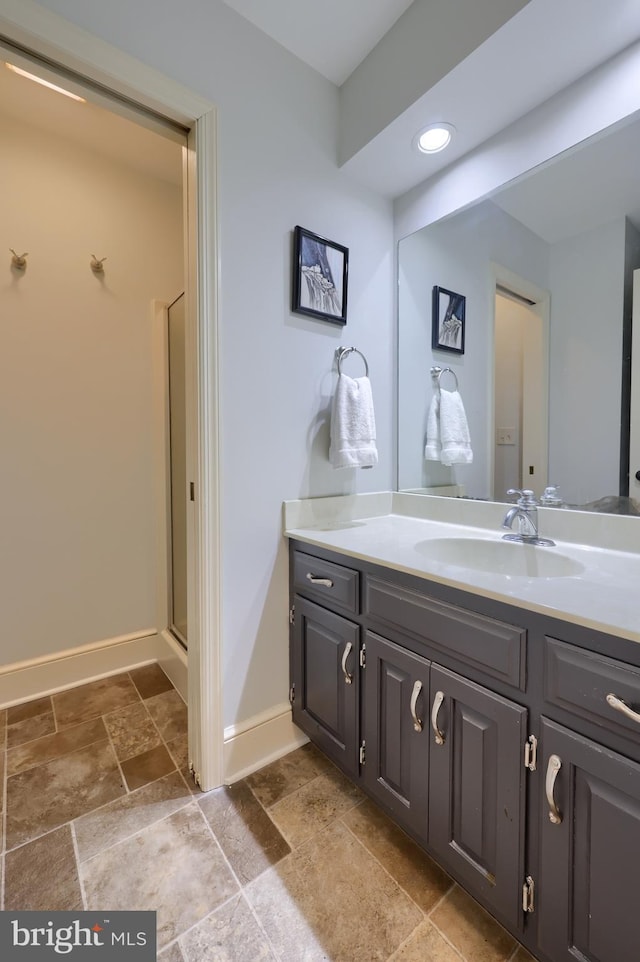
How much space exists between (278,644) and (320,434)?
80 cm

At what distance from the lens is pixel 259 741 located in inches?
55.8

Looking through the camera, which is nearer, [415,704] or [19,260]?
[415,704]

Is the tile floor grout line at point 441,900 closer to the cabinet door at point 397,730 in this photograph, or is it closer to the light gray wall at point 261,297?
the cabinet door at point 397,730

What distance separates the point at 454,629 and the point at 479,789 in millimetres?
338

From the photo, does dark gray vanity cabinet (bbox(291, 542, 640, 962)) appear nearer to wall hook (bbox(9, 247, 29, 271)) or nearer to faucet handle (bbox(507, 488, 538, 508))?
faucet handle (bbox(507, 488, 538, 508))

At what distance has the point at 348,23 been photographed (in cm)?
129

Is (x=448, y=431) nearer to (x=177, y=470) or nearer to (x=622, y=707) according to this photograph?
(x=622, y=707)

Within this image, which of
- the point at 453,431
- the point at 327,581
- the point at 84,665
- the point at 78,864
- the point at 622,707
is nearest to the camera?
the point at 622,707

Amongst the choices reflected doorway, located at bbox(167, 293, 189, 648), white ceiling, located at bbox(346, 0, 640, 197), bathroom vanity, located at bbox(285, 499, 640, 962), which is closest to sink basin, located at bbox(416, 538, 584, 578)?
bathroom vanity, located at bbox(285, 499, 640, 962)

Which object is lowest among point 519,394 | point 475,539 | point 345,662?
point 345,662

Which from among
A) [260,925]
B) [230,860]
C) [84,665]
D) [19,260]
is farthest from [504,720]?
[19,260]

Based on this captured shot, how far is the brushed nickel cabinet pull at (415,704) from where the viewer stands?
1.00 meters

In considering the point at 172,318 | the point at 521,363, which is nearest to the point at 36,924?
the point at 521,363

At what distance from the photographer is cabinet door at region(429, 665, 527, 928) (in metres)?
0.81
